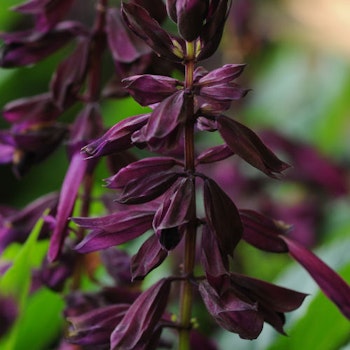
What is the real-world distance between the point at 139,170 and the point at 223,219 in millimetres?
57

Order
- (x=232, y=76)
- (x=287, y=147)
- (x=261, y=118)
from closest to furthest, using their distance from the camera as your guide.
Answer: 1. (x=232, y=76)
2. (x=287, y=147)
3. (x=261, y=118)

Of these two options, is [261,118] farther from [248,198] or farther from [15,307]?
[15,307]

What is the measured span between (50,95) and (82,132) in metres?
0.05

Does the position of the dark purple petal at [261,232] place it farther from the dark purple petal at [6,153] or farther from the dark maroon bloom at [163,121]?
the dark purple petal at [6,153]

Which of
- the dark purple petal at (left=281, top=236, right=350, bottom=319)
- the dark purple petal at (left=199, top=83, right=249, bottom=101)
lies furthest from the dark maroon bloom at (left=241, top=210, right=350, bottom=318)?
the dark purple petal at (left=199, top=83, right=249, bottom=101)

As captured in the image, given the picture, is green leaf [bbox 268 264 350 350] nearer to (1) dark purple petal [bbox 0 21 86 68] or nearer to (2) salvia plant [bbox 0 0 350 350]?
(2) salvia plant [bbox 0 0 350 350]

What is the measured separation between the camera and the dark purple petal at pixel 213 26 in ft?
1.46

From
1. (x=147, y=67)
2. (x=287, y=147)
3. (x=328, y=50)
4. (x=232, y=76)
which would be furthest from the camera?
(x=328, y=50)

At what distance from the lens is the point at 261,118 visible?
5.12 feet

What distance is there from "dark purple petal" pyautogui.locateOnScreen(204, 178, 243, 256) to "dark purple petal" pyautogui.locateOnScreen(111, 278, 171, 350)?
0.07 meters

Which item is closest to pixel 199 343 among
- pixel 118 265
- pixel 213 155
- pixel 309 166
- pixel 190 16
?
pixel 118 265

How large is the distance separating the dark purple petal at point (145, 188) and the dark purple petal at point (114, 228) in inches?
1.3

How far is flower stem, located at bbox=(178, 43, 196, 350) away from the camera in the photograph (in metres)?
0.46

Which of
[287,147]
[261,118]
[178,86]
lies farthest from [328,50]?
[178,86]
